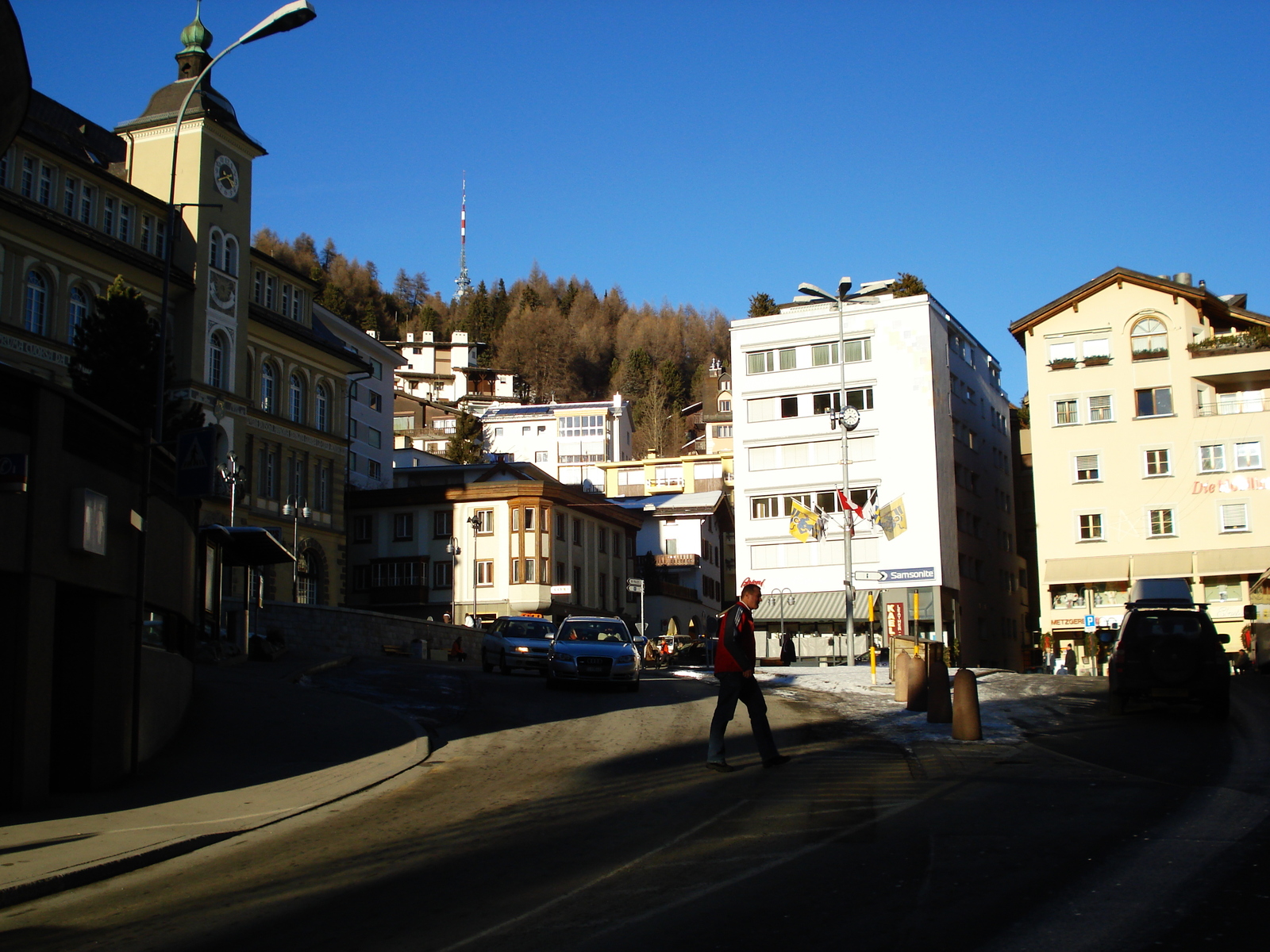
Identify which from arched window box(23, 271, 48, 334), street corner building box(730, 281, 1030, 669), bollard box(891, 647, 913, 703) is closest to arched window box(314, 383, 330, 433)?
arched window box(23, 271, 48, 334)

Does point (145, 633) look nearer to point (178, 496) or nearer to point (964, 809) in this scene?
point (178, 496)

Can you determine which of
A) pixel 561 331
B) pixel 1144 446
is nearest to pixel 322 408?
pixel 1144 446

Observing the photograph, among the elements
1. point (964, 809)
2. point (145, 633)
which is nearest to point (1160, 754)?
point (964, 809)

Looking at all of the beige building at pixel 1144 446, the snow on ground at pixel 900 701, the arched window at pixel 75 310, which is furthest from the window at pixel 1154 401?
the arched window at pixel 75 310

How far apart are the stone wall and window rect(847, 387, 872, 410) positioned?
27.8 meters

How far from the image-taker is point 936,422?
214 feet

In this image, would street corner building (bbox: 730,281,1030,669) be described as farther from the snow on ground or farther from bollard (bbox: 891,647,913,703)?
bollard (bbox: 891,647,913,703)

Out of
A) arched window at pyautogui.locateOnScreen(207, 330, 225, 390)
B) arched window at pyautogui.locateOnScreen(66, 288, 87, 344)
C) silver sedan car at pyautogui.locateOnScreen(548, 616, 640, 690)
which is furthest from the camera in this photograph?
arched window at pyautogui.locateOnScreen(207, 330, 225, 390)

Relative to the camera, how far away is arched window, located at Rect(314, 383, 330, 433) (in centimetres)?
6456

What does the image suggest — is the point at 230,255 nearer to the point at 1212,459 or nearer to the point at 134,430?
the point at 1212,459

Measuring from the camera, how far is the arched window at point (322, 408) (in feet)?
212

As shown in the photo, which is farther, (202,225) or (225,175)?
(225,175)

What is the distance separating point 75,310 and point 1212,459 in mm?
47957

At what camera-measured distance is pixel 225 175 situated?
5653cm
